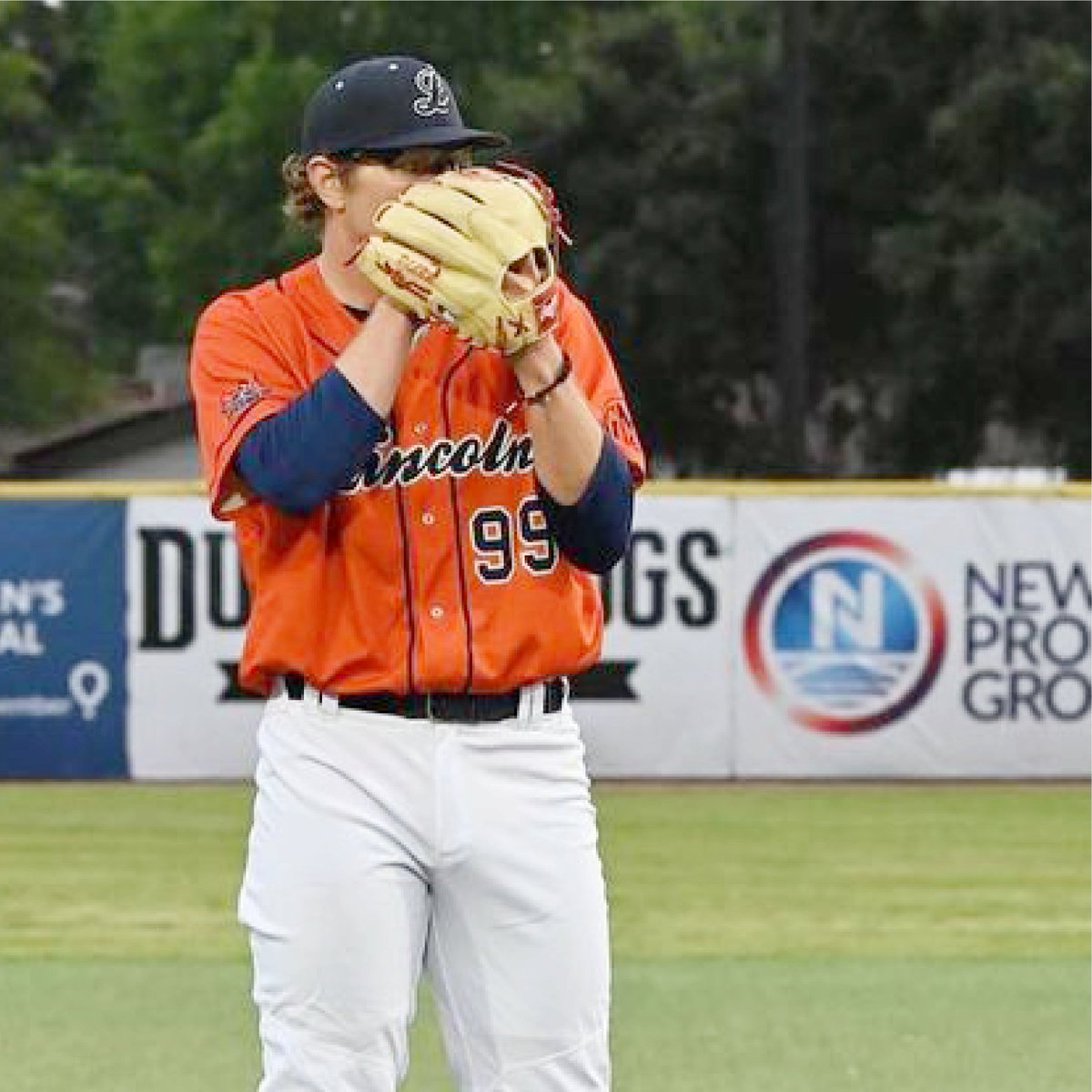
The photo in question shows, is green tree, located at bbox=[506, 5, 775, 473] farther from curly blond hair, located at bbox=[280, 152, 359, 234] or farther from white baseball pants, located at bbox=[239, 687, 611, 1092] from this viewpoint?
white baseball pants, located at bbox=[239, 687, 611, 1092]

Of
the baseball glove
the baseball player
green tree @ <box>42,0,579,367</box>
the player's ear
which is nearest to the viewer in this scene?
the baseball glove

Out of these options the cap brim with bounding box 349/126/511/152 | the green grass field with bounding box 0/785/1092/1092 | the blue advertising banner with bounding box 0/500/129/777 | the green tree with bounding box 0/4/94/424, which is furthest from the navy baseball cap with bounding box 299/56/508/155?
the green tree with bounding box 0/4/94/424

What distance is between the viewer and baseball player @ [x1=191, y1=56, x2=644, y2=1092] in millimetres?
4523

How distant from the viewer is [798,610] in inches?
672

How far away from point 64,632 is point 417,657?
12670mm

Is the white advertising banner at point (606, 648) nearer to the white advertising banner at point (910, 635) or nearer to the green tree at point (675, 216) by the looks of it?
the white advertising banner at point (910, 635)

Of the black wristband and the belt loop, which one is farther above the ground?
the black wristband

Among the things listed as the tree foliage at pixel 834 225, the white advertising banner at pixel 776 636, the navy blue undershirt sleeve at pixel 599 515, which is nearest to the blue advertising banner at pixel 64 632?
the white advertising banner at pixel 776 636

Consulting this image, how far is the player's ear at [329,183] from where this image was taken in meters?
4.64

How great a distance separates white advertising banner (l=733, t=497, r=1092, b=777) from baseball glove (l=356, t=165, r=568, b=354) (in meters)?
12.7

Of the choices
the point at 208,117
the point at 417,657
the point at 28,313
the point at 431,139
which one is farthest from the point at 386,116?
the point at 208,117

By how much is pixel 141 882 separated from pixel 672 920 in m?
2.37

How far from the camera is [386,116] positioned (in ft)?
15.1

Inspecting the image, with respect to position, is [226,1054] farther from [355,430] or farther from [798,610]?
[798,610]
